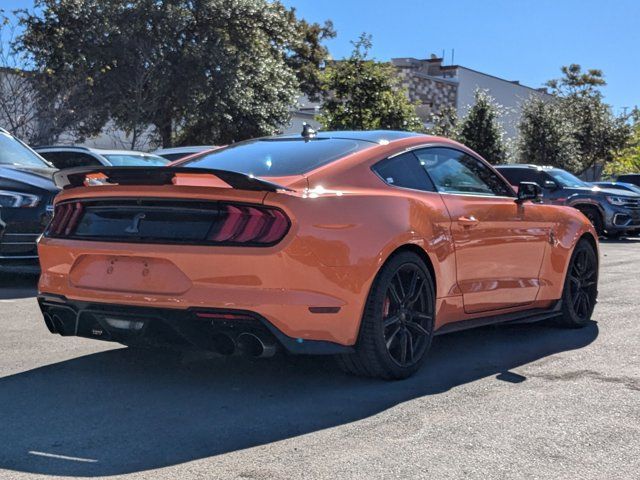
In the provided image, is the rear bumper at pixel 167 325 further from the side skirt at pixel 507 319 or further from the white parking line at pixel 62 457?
the side skirt at pixel 507 319

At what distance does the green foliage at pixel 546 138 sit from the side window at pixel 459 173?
1217 inches

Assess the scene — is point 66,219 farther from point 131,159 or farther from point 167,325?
point 131,159

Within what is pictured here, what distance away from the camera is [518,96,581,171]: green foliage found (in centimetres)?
3584

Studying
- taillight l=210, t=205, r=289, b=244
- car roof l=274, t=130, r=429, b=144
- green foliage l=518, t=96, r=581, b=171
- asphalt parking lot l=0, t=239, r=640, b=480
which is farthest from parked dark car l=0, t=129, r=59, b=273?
green foliage l=518, t=96, r=581, b=171

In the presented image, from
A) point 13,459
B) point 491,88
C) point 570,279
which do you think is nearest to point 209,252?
point 13,459

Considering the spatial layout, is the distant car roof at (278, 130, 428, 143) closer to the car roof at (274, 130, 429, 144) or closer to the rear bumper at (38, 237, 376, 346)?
the car roof at (274, 130, 429, 144)

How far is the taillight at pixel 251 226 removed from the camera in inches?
164

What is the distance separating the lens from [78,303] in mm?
4504

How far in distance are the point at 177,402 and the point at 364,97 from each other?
874 inches

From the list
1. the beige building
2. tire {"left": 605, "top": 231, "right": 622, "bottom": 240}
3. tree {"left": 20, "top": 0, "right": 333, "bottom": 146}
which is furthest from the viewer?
the beige building

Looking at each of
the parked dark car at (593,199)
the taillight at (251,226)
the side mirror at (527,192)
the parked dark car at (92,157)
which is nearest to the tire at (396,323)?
the taillight at (251,226)

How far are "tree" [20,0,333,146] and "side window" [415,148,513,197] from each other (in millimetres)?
19234

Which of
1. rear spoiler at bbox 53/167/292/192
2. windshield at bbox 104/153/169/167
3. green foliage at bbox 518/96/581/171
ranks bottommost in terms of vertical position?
rear spoiler at bbox 53/167/292/192

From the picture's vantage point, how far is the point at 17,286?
28.7 feet
